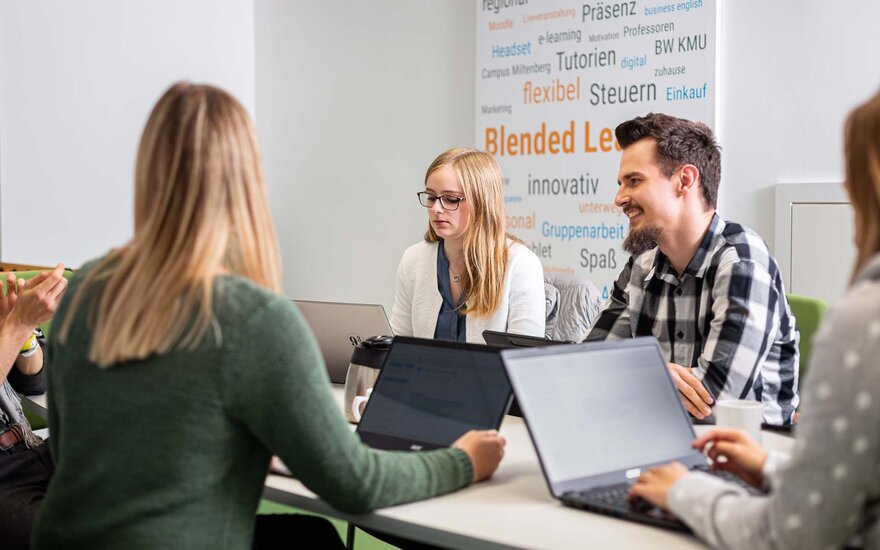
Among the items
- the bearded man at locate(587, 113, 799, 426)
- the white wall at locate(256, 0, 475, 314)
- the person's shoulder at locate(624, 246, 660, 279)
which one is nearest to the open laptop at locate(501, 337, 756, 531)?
the bearded man at locate(587, 113, 799, 426)

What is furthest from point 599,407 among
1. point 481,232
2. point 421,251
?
point 421,251

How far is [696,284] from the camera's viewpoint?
2299 mm

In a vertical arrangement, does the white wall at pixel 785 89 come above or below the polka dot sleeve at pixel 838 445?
above

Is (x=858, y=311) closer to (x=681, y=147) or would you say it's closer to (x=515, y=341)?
(x=515, y=341)

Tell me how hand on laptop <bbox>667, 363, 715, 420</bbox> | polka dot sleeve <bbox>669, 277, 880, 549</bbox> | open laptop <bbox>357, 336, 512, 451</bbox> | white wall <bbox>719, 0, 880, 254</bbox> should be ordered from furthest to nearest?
white wall <bbox>719, 0, 880, 254</bbox> < hand on laptop <bbox>667, 363, 715, 420</bbox> < open laptop <bbox>357, 336, 512, 451</bbox> < polka dot sleeve <bbox>669, 277, 880, 549</bbox>

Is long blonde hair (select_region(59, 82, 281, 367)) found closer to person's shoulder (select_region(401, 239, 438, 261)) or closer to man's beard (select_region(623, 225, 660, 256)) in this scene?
man's beard (select_region(623, 225, 660, 256))

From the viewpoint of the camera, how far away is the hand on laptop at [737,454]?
1432 mm

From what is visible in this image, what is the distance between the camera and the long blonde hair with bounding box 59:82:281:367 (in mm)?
1273

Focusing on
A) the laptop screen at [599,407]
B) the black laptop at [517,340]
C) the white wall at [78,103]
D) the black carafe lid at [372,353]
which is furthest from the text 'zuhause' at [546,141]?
the laptop screen at [599,407]

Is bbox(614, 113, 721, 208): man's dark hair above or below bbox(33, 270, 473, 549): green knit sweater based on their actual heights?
above

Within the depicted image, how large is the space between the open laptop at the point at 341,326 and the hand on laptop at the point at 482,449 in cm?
89

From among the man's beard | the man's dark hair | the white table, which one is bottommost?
the white table

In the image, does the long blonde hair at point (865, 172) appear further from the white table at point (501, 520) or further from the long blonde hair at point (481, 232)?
the long blonde hair at point (481, 232)

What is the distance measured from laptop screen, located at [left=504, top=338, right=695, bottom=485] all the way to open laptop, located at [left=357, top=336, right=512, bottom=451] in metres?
0.17
